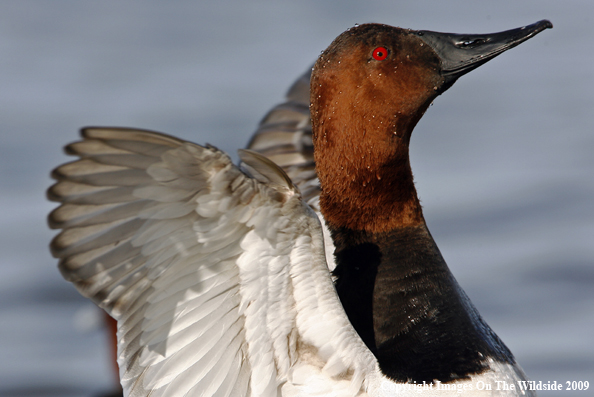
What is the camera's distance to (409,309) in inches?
126

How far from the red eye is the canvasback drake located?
0.13ft

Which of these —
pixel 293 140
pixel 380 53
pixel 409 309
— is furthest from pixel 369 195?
pixel 293 140

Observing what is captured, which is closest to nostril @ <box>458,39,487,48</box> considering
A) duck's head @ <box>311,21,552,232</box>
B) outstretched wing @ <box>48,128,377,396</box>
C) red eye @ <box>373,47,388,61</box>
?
duck's head @ <box>311,21,552,232</box>

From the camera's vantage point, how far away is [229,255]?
106 inches

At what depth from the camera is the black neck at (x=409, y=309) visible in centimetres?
308

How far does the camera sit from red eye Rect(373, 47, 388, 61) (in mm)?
3510

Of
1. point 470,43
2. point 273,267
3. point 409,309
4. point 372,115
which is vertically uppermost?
point 470,43

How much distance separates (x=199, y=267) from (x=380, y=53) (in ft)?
4.56

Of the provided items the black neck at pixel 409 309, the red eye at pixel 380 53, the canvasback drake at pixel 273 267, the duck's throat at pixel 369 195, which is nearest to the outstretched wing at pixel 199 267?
the canvasback drake at pixel 273 267

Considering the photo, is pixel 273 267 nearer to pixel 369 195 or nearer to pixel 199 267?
pixel 199 267

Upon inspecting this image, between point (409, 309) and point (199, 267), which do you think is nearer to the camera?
point (199, 267)

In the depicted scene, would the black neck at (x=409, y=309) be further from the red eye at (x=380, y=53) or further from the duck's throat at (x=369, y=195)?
the red eye at (x=380, y=53)

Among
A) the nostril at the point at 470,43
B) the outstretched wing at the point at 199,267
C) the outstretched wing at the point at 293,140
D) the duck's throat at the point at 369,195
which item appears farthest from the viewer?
the outstretched wing at the point at 293,140

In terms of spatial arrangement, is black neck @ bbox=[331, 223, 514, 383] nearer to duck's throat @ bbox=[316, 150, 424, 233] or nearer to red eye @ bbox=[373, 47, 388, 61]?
duck's throat @ bbox=[316, 150, 424, 233]
